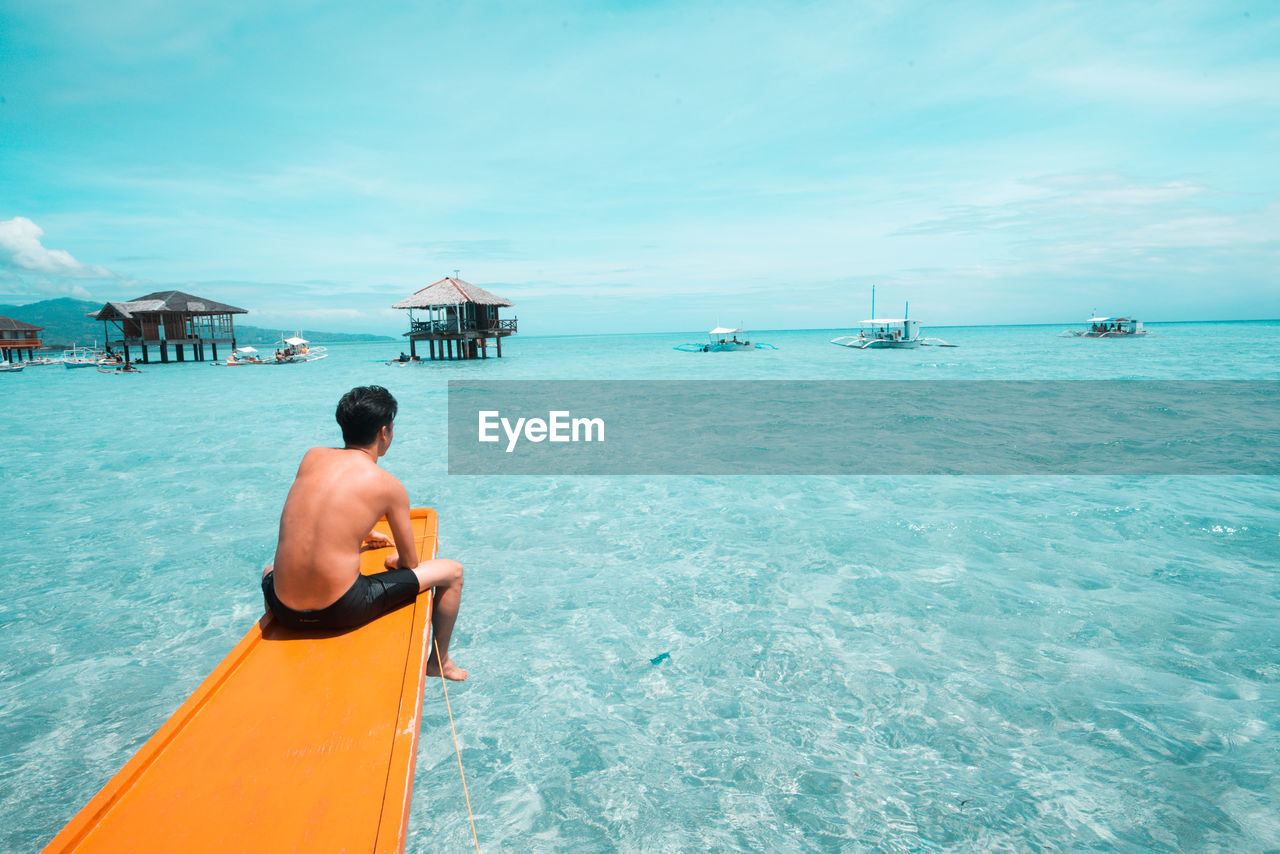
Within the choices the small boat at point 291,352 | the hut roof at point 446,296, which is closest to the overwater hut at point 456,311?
the hut roof at point 446,296

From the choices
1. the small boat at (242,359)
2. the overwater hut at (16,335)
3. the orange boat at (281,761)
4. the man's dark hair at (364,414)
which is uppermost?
the overwater hut at (16,335)

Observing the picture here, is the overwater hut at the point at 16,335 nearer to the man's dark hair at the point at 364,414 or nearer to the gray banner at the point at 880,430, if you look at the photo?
the gray banner at the point at 880,430

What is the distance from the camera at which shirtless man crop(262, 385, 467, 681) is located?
2.88 meters

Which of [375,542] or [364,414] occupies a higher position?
[364,414]

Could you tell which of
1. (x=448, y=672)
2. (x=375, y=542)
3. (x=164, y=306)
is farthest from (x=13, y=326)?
(x=448, y=672)

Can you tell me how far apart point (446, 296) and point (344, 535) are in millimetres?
37952

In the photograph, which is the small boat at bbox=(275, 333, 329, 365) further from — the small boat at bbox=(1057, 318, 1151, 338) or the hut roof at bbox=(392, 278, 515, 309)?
the small boat at bbox=(1057, 318, 1151, 338)

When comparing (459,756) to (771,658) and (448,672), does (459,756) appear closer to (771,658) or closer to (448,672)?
(448,672)

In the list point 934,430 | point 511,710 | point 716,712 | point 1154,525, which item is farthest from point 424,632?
point 934,430

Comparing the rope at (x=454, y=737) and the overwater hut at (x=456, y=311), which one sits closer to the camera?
the rope at (x=454, y=737)

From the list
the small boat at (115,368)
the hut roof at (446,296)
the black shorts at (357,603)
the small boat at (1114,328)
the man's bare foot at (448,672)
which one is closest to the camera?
the black shorts at (357,603)

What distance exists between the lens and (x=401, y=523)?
320 cm

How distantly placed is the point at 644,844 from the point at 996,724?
7.51ft

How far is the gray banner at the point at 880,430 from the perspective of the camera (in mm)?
11422
